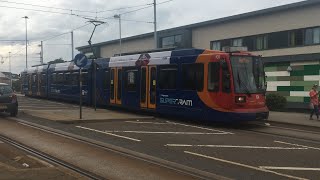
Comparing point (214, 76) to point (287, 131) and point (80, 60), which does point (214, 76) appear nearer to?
point (287, 131)

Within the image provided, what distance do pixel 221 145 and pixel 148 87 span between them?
9.01 m

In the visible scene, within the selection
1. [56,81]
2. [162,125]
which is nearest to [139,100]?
[162,125]

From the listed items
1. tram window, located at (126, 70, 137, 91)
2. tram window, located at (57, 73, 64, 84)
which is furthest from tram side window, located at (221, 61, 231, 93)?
tram window, located at (57, 73, 64, 84)

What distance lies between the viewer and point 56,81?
33031mm

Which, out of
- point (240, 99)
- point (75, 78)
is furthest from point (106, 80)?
point (240, 99)

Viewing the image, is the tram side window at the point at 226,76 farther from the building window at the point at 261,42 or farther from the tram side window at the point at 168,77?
the building window at the point at 261,42

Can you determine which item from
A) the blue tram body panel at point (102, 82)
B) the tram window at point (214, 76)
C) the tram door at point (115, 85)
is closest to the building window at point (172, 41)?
the blue tram body panel at point (102, 82)

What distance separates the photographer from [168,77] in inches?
779

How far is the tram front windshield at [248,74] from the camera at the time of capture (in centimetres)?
1700

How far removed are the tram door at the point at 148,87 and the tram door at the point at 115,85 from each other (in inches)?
89.2

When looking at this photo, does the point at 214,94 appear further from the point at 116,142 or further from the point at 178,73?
the point at 116,142

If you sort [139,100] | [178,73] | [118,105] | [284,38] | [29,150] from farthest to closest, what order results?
[284,38] < [118,105] < [139,100] < [178,73] < [29,150]

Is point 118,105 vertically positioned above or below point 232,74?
below

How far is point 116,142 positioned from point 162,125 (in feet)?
15.9
